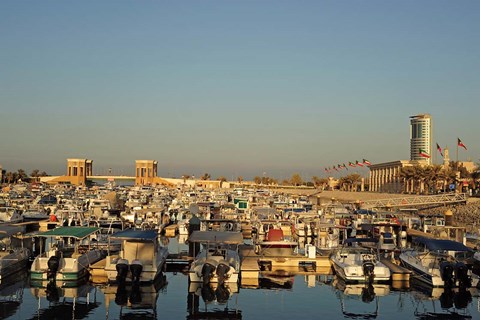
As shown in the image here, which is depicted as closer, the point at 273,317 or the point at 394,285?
the point at 273,317

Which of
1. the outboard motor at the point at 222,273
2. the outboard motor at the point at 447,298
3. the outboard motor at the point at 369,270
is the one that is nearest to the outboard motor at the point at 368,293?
the outboard motor at the point at 369,270

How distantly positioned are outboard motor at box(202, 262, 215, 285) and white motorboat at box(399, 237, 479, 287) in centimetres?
1133

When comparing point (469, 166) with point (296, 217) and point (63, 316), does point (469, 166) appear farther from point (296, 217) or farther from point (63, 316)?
point (63, 316)

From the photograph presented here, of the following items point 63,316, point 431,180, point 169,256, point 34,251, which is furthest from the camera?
point 431,180

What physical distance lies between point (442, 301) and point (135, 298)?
48.0 ft

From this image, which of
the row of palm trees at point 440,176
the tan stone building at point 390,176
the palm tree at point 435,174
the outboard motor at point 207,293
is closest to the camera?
the outboard motor at point 207,293

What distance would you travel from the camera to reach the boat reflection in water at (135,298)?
2775 centimetres

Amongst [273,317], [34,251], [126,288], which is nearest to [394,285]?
[273,317]

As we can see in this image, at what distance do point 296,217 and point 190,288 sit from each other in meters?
29.8

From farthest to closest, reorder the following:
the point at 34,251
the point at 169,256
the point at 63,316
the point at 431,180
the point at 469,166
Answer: the point at 469,166, the point at 431,180, the point at 34,251, the point at 169,256, the point at 63,316

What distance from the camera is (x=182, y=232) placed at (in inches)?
2313

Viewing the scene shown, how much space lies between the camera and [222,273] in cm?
3216

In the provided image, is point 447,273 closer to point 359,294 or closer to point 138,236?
point 359,294

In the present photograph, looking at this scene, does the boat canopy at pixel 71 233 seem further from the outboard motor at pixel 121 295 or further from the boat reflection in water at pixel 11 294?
the outboard motor at pixel 121 295
